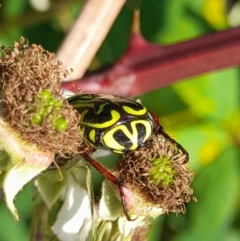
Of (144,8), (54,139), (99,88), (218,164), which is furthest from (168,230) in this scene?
(54,139)

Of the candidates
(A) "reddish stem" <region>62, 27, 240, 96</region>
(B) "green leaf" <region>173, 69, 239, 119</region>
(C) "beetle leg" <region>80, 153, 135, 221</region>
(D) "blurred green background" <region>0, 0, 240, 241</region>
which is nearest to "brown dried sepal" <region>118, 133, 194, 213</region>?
(C) "beetle leg" <region>80, 153, 135, 221</region>

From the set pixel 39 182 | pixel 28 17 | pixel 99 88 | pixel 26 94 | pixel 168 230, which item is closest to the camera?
pixel 26 94

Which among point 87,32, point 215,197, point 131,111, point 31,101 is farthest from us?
point 215,197

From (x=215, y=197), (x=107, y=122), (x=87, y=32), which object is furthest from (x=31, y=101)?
(x=215, y=197)

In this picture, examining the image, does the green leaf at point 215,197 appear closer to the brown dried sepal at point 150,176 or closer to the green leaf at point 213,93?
the green leaf at point 213,93

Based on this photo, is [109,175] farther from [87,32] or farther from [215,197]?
[215,197]

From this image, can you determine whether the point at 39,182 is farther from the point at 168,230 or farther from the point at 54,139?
the point at 168,230
